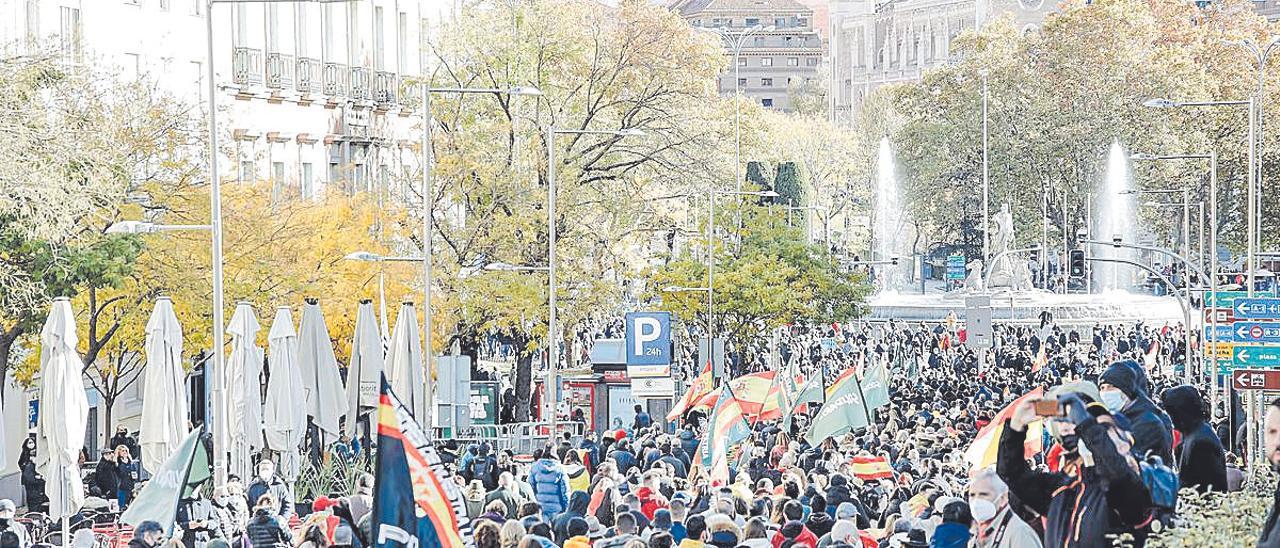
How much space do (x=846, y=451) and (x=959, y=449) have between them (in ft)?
4.69

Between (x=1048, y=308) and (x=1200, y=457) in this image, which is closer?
(x=1200, y=457)

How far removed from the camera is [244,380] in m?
25.2

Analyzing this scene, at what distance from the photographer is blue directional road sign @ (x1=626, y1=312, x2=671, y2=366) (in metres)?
39.5

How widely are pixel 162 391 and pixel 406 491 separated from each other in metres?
13.1

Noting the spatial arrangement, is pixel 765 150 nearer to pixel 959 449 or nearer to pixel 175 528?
pixel 959 449

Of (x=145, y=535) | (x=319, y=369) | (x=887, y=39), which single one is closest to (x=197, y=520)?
(x=145, y=535)

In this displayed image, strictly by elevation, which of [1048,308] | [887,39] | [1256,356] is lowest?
[1048,308]

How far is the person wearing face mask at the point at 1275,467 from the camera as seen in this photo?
9.70 m

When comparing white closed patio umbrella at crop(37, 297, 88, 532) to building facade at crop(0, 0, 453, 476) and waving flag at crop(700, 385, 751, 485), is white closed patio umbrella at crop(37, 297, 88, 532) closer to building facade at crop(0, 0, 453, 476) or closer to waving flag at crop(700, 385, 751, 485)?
waving flag at crop(700, 385, 751, 485)

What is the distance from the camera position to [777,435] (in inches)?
1152

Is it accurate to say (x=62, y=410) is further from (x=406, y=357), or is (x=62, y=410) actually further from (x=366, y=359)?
(x=406, y=357)

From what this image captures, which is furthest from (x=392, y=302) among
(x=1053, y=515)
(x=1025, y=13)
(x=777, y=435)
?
(x=1025, y=13)

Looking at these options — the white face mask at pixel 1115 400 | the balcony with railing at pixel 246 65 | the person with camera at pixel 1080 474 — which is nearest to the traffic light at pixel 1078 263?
the balcony with railing at pixel 246 65

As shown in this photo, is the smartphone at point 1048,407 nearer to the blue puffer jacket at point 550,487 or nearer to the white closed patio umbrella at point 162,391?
the blue puffer jacket at point 550,487
